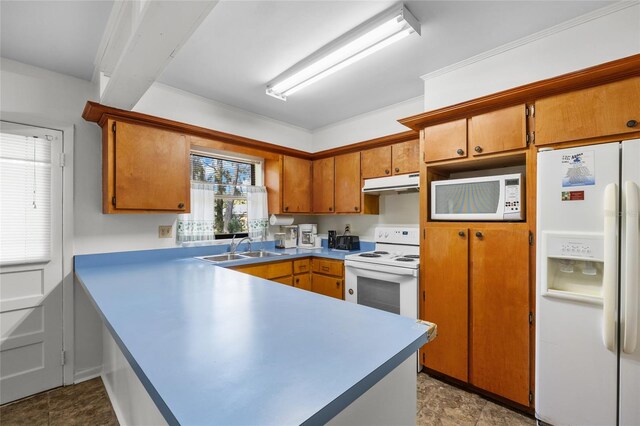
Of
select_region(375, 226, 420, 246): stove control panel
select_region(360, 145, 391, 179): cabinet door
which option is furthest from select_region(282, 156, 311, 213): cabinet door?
select_region(375, 226, 420, 246): stove control panel

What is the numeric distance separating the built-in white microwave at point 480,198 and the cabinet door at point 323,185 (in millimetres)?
1496

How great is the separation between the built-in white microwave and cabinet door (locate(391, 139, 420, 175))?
0.55 meters

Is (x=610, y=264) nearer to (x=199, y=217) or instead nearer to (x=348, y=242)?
(x=348, y=242)

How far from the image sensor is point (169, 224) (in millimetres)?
2781

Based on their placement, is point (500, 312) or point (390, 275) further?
point (390, 275)

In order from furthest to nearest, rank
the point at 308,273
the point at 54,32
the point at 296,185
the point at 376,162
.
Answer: the point at 296,185
the point at 308,273
the point at 376,162
the point at 54,32

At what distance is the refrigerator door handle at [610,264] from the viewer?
1.43 metres

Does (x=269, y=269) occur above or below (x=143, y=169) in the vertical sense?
below

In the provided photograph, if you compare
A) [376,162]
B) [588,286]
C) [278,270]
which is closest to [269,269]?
[278,270]

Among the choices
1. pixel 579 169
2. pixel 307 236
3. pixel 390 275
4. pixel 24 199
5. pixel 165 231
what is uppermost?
pixel 579 169

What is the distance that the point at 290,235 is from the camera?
3.70 m

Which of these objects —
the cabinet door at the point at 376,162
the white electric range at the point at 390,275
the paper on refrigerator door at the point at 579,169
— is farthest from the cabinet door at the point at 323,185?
the paper on refrigerator door at the point at 579,169

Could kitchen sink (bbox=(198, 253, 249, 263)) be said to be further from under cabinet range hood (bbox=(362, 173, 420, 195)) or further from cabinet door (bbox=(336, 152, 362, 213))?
under cabinet range hood (bbox=(362, 173, 420, 195))

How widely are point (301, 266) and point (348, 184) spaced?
3.69 feet
